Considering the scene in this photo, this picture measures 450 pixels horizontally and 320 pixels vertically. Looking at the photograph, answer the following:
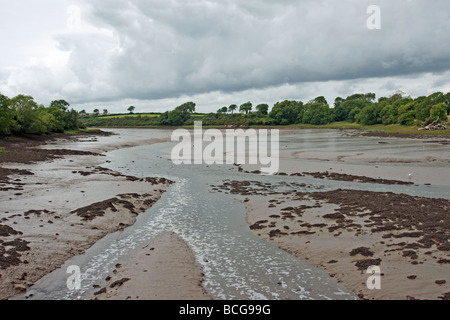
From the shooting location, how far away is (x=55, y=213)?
17.4 meters

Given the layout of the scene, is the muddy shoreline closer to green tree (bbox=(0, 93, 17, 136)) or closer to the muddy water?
the muddy water

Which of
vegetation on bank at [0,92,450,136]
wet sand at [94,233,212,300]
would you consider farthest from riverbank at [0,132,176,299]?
vegetation on bank at [0,92,450,136]

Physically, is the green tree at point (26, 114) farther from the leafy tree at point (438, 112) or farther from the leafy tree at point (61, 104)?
the leafy tree at point (438, 112)

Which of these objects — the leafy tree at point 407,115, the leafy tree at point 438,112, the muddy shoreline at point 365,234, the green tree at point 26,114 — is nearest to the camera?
the muddy shoreline at point 365,234

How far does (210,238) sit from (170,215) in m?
4.71

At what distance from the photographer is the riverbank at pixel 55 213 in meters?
11.6

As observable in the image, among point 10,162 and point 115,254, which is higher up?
point 10,162

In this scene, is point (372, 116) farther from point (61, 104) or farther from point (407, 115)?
point (61, 104)

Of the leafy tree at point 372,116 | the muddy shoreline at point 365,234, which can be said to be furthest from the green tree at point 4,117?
the leafy tree at point 372,116

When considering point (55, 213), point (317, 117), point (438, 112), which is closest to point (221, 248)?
point (55, 213)

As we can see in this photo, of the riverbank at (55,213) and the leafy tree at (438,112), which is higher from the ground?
the leafy tree at (438,112)

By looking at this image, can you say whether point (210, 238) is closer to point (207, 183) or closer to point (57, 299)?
point (57, 299)
